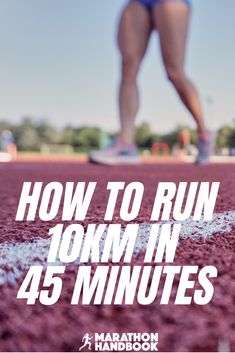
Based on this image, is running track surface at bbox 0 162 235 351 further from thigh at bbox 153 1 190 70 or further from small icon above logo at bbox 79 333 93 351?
thigh at bbox 153 1 190 70

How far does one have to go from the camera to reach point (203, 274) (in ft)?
2.28

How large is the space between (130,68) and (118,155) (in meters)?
0.64

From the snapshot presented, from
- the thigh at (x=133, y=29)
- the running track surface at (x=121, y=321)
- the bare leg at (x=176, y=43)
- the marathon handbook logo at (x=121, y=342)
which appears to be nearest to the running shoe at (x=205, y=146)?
the bare leg at (x=176, y=43)

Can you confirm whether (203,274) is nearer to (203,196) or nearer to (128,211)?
(128,211)

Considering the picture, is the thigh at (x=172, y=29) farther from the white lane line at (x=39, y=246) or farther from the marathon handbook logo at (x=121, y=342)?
the marathon handbook logo at (x=121, y=342)

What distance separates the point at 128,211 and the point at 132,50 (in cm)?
246

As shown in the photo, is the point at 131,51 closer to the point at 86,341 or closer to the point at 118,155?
the point at 118,155

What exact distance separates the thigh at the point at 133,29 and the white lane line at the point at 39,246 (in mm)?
2606

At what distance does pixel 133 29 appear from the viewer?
143 inches

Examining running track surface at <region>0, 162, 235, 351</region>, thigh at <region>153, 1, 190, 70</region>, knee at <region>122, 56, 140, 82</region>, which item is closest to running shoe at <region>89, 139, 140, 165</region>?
knee at <region>122, 56, 140, 82</region>

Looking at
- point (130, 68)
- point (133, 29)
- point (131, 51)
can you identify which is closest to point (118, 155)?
point (130, 68)

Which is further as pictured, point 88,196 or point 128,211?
point 88,196

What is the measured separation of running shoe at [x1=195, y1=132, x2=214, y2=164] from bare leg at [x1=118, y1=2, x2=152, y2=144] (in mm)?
519

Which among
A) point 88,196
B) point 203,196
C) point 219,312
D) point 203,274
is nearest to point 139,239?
point 203,274
